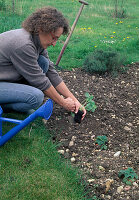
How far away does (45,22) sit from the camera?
2676 millimetres

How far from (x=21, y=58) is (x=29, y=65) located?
0.10m

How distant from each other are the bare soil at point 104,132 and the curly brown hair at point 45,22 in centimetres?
115

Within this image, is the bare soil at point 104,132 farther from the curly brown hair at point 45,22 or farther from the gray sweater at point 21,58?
the curly brown hair at point 45,22

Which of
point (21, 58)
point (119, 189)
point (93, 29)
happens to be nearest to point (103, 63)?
point (21, 58)

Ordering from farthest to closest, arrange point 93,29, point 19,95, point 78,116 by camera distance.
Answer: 1. point 93,29
2. point 78,116
3. point 19,95

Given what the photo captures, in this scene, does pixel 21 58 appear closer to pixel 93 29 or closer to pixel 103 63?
pixel 103 63

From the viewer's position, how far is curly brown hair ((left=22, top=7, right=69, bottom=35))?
2676mm

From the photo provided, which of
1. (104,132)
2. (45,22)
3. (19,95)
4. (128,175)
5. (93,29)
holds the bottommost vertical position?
(93,29)

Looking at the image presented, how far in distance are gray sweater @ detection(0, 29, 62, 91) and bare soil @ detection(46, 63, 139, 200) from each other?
0.69 meters

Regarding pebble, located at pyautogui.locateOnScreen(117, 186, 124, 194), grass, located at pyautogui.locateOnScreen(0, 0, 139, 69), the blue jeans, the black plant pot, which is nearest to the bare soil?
pebble, located at pyautogui.locateOnScreen(117, 186, 124, 194)

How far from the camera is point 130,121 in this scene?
3391mm

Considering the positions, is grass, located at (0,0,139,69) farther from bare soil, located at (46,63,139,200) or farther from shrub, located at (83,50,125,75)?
bare soil, located at (46,63,139,200)

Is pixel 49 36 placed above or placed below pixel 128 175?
above

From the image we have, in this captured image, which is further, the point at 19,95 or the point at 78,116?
the point at 78,116
